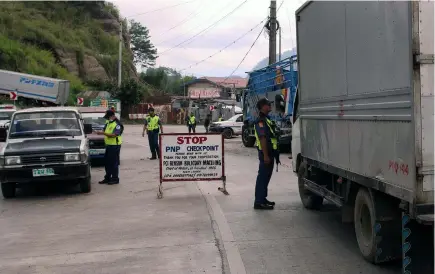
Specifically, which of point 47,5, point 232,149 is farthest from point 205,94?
point 232,149

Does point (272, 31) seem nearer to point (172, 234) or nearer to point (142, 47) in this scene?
point (172, 234)

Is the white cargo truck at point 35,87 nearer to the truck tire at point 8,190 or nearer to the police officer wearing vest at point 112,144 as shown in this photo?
the police officer wearing vest at point 112,144

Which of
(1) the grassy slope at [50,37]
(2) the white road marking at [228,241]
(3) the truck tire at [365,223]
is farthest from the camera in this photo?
(1) the grassy slope at [50,37]

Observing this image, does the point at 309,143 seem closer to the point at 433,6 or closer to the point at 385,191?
the point at 385,191

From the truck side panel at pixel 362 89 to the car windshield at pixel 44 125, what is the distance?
568 centimetres

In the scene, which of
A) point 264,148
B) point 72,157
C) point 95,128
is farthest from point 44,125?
point 95,128

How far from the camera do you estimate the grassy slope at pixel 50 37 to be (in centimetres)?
4531

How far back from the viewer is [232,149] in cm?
2166

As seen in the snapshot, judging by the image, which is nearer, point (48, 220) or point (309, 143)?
point (309, 143)

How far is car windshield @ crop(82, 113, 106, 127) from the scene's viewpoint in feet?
55.4

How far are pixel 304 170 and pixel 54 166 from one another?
471 cm

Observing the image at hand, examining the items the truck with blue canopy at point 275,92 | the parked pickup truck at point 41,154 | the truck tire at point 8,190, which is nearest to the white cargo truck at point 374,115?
the parked pickup truck at point 41,154

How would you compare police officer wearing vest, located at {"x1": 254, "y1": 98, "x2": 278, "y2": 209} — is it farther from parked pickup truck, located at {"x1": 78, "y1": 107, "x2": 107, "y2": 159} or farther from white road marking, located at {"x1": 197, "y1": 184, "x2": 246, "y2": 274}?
parked pickup truck, located at {"x1": 78, "y1": 107, "x2": 107, "y2": 159}

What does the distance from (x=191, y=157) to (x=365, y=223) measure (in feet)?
16.4
